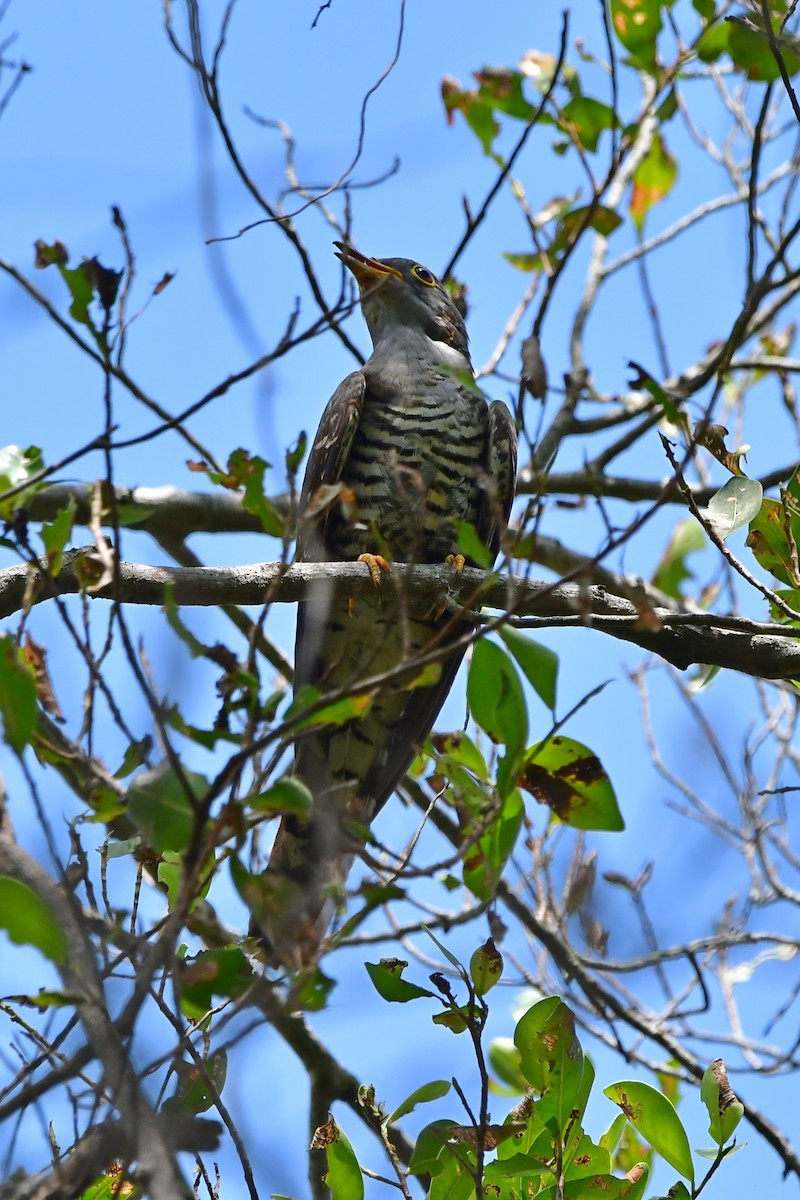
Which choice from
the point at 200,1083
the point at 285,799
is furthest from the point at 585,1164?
the point at 285,799

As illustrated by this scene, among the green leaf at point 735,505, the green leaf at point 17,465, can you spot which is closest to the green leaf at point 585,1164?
the green leaf at point 735,505

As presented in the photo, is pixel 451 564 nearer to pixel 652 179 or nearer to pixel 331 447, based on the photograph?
pixel 331 447

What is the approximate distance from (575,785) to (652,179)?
5.18m

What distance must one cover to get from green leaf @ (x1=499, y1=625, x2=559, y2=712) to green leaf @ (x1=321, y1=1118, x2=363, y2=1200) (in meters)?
1.22

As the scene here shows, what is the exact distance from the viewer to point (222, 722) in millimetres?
2049

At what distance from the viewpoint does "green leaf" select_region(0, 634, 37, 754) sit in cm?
203

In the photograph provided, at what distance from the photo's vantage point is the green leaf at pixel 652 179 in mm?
6770

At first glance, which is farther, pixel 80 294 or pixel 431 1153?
pixel 431 1153

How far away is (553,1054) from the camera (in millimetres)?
2705

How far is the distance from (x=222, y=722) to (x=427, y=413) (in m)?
3.31

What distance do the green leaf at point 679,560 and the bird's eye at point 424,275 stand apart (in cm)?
172

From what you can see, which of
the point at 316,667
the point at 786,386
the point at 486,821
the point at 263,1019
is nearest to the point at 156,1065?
the point at 263,1019

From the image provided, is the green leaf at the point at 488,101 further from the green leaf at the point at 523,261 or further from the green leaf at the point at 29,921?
the green leaf at the point at 29,921

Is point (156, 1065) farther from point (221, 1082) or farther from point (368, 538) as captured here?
point (368, 538)
